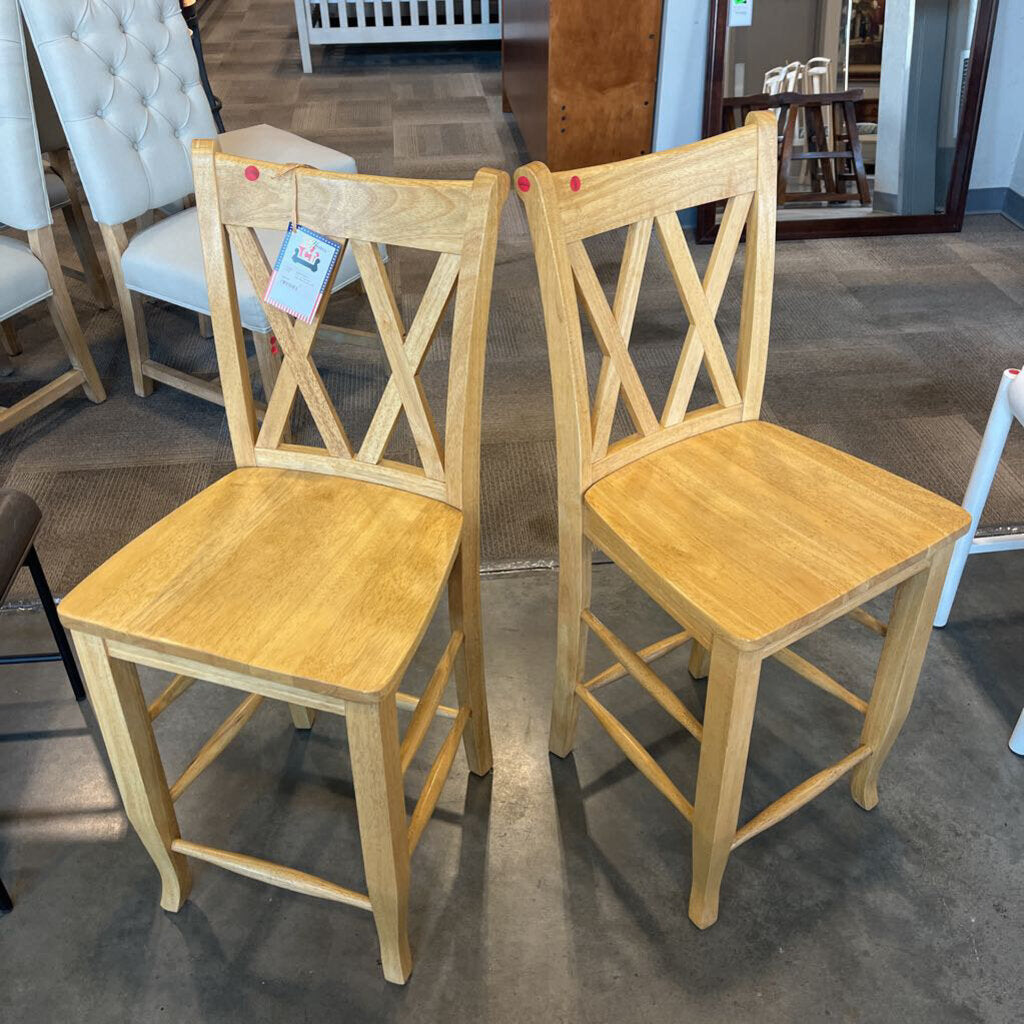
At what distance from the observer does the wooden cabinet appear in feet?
11.2

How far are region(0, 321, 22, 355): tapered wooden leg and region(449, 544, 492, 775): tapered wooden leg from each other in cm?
207

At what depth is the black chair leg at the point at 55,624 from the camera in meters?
1.67

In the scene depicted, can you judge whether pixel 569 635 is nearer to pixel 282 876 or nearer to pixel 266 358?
pixel 282 876

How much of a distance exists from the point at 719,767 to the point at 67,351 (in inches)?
85.4

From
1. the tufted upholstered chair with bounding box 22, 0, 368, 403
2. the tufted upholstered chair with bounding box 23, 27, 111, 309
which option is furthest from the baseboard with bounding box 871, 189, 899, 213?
the tufted upholstered chair with bounding box 23, 27, 111, 309

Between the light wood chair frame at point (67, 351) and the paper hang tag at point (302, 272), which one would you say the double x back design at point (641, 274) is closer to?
the paper hang tag at point (302, 272)

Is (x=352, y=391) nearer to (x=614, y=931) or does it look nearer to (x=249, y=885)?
(x=249, y=885)

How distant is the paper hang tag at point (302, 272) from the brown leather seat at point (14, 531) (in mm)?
538

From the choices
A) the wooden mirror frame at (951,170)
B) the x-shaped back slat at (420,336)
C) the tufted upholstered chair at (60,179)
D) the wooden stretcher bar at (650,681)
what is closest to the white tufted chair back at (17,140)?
the tufted upholstered chair at (60,179)

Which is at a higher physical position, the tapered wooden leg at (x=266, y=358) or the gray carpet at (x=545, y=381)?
the tapered wooden leg at (x=266, y=358)

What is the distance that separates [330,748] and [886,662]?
0.94m

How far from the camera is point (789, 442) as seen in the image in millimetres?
1552

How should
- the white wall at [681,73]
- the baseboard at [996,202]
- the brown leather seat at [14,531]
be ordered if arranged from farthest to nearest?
1. the baseboard at [996,202]
2. the white wall at [681,73]
3. the brown leather seat at [14,531]

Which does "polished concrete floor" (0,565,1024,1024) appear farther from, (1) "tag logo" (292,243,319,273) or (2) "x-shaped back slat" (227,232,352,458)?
(1) "tag logo" (292,243,319,273)
